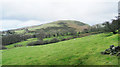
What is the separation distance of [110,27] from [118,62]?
29978 mm

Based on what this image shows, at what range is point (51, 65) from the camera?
38.5 ft

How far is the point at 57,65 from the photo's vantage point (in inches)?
454

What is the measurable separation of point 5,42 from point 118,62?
87.0m

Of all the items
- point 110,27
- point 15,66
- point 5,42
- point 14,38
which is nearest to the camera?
point 15,66

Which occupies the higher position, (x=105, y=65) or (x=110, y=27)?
(x=110, y=27)

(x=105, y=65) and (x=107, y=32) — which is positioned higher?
(x=107, y=32)

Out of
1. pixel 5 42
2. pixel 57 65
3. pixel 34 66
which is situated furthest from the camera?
pixel 5 42

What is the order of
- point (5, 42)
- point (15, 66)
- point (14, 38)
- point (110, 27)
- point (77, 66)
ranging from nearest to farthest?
point (77, 66) → point (15, 66) → point (110, 27) → point (5, 42) → point (14, 38)

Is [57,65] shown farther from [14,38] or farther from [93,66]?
[14,38]

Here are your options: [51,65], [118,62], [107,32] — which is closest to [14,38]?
[107,32]

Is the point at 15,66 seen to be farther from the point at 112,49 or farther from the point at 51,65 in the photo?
the point at 112,49

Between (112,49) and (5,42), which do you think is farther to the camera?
(5,42)

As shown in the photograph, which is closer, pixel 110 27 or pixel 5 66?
pixel 5 66

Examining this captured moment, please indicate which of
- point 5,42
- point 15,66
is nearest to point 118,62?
point 15,66
